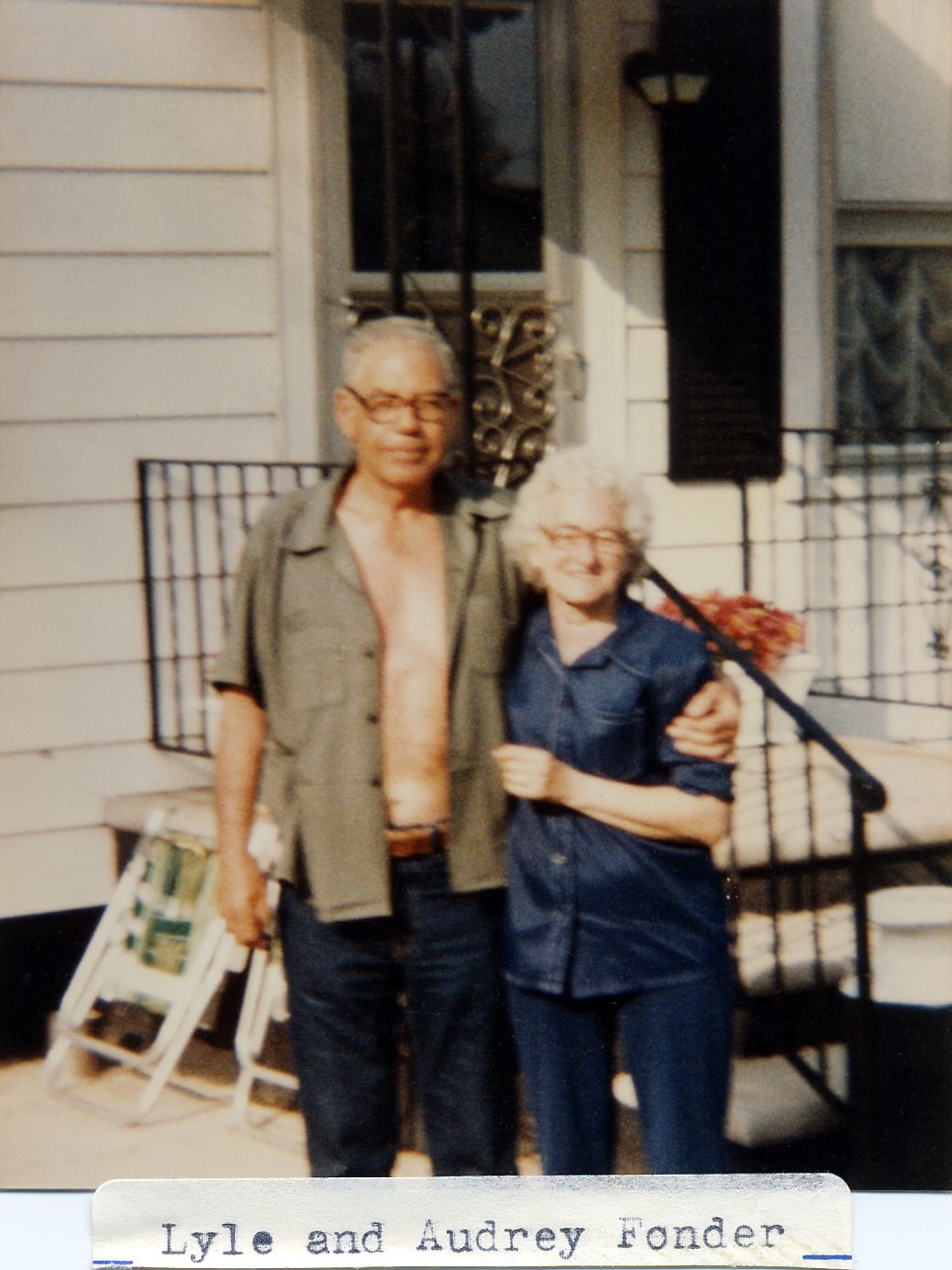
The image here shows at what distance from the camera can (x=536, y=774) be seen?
2.04 metres

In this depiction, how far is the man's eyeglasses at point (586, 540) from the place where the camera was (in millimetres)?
2098

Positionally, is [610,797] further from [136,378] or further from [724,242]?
[724,242]

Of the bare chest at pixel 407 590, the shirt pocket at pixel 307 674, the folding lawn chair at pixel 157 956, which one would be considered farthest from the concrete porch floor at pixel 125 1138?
the bare chest at pixel 407 590

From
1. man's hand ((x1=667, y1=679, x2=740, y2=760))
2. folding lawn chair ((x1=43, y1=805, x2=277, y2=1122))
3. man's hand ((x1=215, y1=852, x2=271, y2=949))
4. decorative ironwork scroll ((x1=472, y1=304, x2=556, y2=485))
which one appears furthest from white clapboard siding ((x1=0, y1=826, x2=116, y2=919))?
man's hand ((x1=667, y1=679, x2=740, y2=760))

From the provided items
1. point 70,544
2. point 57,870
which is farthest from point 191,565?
point 57,870

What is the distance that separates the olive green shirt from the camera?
218 centimetres

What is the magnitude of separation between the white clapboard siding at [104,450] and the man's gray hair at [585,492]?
6.20 ft

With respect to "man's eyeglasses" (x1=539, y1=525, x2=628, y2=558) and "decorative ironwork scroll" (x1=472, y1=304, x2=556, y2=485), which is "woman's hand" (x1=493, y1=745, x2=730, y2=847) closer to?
"man's eyeglasses" (x1=539, y1=525, x2=628, y2=558)

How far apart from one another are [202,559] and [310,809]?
1838 millimetres

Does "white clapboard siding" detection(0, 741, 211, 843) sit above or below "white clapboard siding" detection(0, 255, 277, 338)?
below

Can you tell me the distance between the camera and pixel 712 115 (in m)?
4.23

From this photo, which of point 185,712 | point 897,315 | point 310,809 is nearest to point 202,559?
point 185,712

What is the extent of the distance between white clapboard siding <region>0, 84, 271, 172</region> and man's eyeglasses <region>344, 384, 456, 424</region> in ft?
6.17

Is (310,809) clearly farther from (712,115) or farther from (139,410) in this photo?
(712,115)
